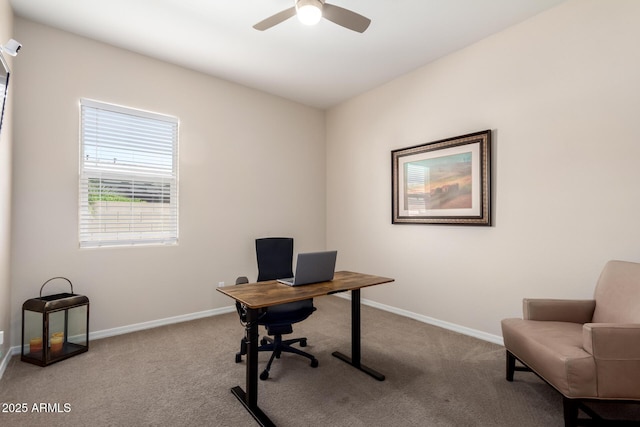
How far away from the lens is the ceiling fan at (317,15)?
2.20 m

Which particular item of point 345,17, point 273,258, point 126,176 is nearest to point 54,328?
point 126,176

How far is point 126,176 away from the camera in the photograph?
3.30 meters

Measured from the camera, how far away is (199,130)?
3.77 metres

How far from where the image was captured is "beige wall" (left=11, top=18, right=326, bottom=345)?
2.81 metres

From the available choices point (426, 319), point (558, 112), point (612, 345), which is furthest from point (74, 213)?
point (558, 112)

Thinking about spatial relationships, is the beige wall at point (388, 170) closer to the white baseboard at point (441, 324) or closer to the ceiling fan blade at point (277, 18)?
the white baseboard at point (441, 324)

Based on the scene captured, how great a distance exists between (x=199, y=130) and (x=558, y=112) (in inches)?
145

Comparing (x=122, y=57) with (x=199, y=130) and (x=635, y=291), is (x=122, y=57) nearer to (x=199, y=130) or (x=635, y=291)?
(x=199, y=130)

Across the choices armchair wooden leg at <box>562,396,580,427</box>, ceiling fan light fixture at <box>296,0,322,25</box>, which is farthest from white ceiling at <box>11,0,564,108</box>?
armchair wooden leg at <box>562,396,580,427</box>

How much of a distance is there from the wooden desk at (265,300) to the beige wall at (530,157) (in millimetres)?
1413

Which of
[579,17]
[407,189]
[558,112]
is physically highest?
[579,17]

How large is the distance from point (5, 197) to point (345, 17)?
301cm

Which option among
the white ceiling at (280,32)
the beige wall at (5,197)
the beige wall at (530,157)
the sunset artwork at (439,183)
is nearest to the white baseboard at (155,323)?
the beige wall at (5,197)

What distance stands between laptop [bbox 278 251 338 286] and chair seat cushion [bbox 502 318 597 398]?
1.34 meters
